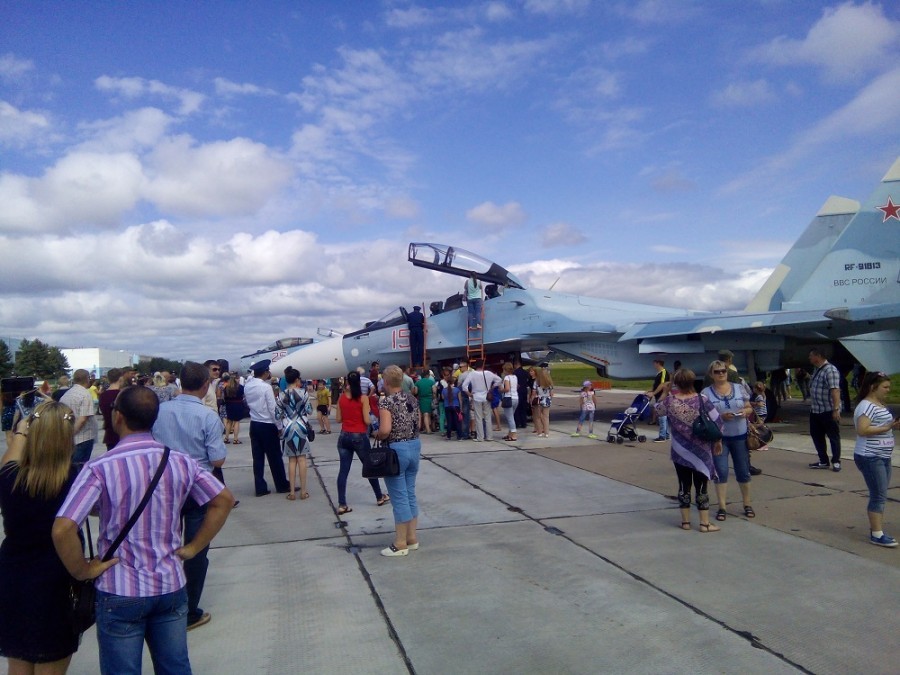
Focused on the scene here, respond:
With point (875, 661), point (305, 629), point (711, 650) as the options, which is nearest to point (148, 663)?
point (305, 629)

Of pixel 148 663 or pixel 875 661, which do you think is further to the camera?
pixel 148 663

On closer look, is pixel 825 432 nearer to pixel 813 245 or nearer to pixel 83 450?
pixel 83 450

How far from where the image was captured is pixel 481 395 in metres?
11.5

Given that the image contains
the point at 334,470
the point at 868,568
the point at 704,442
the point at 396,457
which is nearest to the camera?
the point at 868,568

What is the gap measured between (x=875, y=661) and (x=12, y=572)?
13.4 feet

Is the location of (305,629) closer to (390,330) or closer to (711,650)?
(711,650)

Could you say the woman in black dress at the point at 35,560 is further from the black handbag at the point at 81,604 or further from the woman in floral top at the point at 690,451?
the woman in floral top at the point at 690,451

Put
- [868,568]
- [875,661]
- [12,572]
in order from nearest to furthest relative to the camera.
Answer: [12,572], [875,661], [868,568]

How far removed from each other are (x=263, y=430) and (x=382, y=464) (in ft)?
10.7

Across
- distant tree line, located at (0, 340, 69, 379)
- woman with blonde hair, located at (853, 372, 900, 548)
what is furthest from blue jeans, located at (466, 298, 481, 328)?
distant tree line, located at (0, 340, 69, 379)

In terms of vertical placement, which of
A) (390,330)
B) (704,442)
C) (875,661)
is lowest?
(875,661)

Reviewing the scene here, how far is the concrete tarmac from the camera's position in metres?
3.37

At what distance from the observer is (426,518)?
6.29 metres

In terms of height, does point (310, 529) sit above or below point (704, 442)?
below
